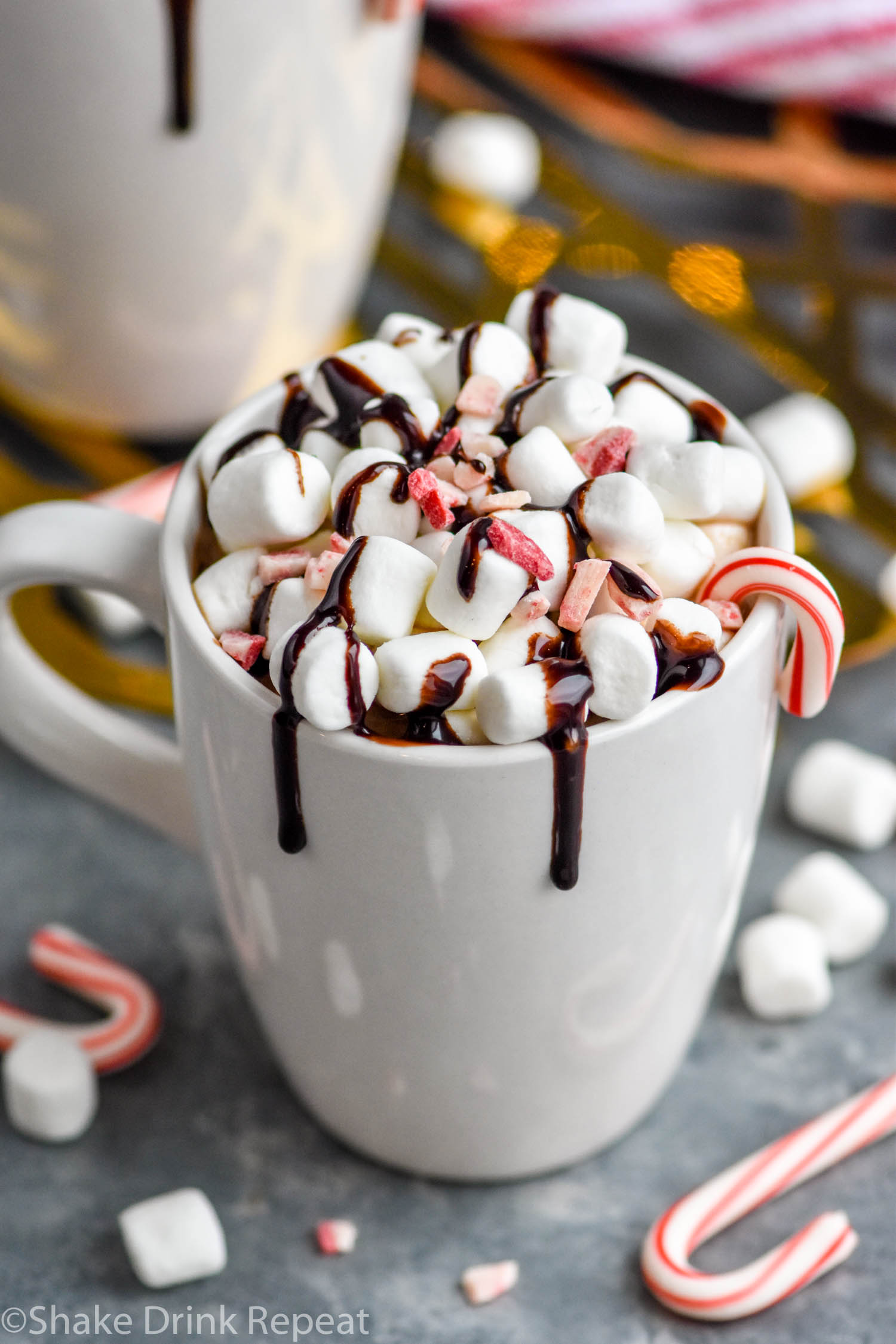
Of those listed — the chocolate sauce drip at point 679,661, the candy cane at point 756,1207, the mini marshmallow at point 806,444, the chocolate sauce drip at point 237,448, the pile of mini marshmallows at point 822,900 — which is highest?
the chocolate sauce drip at point 237,448

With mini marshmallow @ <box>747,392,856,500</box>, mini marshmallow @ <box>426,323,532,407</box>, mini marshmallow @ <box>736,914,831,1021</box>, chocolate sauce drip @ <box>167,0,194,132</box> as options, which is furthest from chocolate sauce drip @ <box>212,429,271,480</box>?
mini marshmallow @ <box>747,392,856,500</box>

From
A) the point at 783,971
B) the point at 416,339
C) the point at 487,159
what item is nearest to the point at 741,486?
the point at 416,339

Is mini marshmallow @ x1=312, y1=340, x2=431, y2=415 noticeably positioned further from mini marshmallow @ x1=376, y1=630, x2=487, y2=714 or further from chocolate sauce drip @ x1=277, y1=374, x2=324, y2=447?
mini marshmallow @ x1=376, y1=630, x2=487, y2=714

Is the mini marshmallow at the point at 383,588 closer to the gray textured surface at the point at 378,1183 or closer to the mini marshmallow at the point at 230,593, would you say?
the mini marshmallow at the point at 230,593

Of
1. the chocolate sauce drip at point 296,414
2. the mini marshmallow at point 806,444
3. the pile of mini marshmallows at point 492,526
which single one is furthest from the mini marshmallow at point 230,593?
the mini marshmallow at point 806,444

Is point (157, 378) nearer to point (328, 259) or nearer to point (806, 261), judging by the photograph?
point (328, 259)

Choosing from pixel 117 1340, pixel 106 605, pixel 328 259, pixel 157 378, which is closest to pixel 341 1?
pixel 328 259
